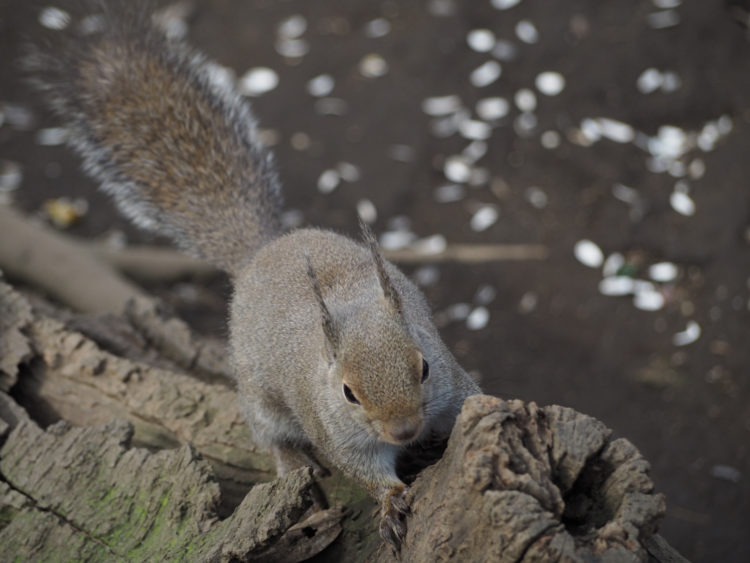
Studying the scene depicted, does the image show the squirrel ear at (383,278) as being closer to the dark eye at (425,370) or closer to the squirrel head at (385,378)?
the squirrel head at (385,378)

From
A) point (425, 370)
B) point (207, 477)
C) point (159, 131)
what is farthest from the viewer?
point (159, 131)

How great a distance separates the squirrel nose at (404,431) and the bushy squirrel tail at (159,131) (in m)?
1.44

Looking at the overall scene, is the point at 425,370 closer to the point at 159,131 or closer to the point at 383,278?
the point at 383,278

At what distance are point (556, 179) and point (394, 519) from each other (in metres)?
3.95

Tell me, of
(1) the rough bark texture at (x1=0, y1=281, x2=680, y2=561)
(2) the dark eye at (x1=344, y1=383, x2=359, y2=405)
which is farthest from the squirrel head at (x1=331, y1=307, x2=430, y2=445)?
(1) the rough bark texture at (x1=0, y1=281, x2=680, y2=561)

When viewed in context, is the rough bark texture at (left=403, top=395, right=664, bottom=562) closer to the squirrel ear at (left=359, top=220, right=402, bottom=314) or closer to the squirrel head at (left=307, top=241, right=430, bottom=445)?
the squirrel head at (left=307, top=241, right=430, bottom=445)

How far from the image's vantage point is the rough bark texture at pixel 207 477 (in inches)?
69.8

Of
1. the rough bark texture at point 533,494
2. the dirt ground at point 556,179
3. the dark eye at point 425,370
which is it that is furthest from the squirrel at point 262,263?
the dirt ground at point 556,179

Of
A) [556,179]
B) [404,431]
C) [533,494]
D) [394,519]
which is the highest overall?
[533,494]

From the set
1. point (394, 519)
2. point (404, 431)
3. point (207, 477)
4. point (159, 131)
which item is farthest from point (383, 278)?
point (159, 131)

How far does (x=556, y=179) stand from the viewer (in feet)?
18.5

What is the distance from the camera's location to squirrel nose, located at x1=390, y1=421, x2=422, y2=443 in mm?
2135

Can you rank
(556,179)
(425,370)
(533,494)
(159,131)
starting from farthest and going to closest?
(556,179) → (159,131) → (425,370) → (533,494)

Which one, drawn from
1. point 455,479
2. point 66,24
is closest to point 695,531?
point 455,479
